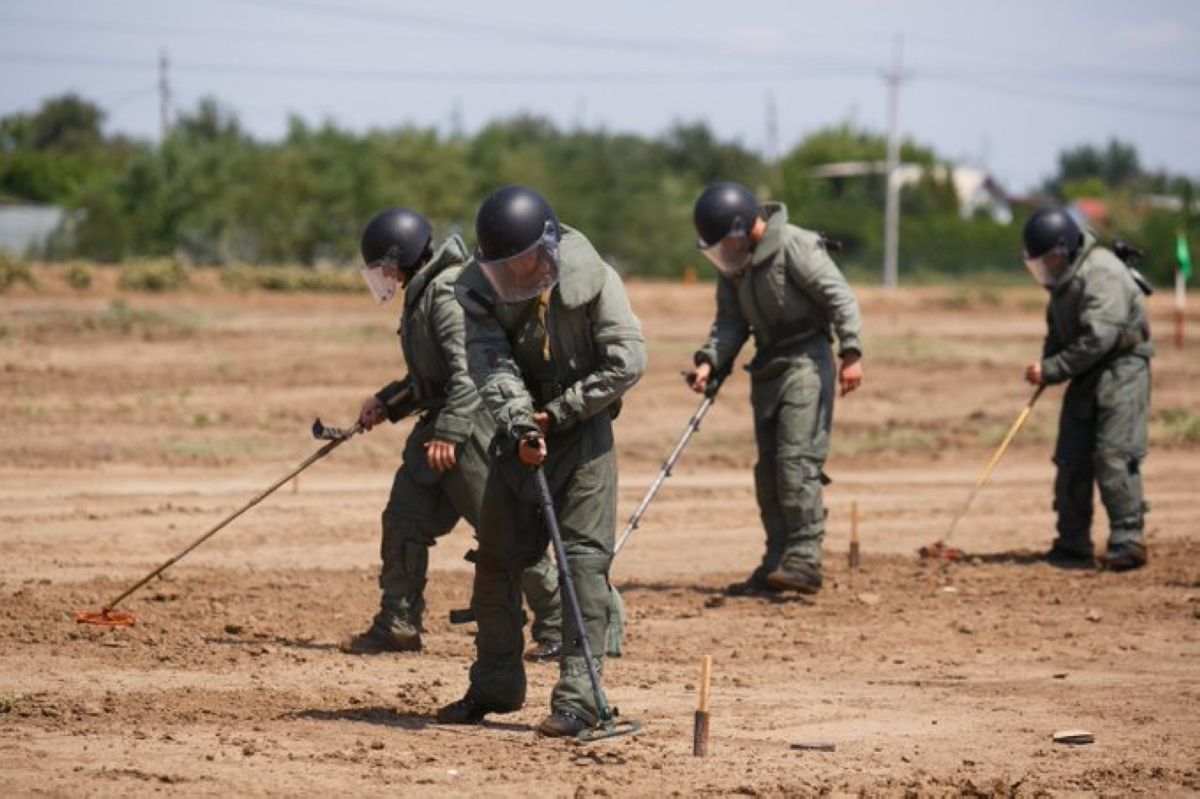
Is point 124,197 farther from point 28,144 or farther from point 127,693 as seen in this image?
point 127,693

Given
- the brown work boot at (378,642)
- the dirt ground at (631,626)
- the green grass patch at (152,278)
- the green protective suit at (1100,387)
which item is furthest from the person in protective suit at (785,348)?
the green grass patch at (152,278)

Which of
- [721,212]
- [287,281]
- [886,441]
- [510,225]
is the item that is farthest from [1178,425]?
[287,281]

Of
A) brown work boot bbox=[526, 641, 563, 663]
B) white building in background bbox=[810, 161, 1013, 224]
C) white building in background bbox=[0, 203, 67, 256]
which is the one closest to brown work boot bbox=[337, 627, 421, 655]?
brown work boot bbox=[526, 641, 563, 663]

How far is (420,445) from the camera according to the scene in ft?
33.9

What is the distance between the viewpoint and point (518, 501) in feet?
27.9

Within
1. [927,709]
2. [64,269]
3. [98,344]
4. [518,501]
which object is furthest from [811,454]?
[64,269]

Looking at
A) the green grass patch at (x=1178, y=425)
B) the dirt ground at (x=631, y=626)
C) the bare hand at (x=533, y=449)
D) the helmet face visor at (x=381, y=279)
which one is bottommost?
the dirt ground at (x=631, y=626)

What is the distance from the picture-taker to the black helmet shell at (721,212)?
12211 mm

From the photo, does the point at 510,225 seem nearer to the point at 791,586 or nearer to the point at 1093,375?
the point at 791,586

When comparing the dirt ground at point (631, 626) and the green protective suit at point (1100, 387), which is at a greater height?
the green protective suit at point (1100, 387)

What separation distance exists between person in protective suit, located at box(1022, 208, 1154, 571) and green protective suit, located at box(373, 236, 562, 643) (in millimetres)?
4794

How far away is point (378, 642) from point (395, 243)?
1923 millimetres

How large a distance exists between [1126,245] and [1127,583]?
236 cm

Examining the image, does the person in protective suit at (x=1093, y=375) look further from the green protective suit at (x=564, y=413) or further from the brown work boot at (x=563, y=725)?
the brown work boot at (x=563, y=725)
